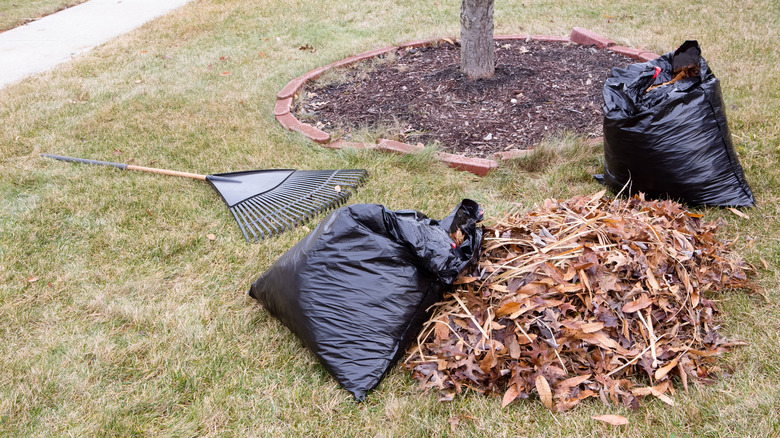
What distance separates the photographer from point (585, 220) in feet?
7.44

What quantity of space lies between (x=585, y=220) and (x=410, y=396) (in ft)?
3.59

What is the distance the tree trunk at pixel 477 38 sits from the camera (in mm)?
3986

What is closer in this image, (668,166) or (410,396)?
(410,396)

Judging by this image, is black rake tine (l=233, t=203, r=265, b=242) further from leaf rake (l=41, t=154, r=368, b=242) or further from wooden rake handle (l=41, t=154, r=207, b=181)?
wooden rake handle (l=41, t=154, r=207, b=181)

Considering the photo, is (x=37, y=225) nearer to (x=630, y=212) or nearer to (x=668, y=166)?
(x=630, y=212)

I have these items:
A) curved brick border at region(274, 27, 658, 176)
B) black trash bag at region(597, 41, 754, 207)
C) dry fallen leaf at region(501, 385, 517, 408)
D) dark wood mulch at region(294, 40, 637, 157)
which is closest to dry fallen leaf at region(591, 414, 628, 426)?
dry fallen leaf at region(501, 385, 517, 408)

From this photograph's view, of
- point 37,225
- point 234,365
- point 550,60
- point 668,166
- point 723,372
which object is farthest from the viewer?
point 550,60

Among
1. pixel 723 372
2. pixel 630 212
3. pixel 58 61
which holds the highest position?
pixel 58 61

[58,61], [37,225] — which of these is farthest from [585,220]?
[58,61]

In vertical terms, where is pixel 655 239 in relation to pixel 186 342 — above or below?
above

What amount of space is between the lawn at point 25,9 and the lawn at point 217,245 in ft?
9.99

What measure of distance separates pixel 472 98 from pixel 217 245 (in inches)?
90.4

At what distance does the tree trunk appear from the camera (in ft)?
13.1

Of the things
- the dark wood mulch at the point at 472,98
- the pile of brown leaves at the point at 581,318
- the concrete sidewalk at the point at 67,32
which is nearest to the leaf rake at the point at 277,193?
the dark wood mulch at the point at 472,98
